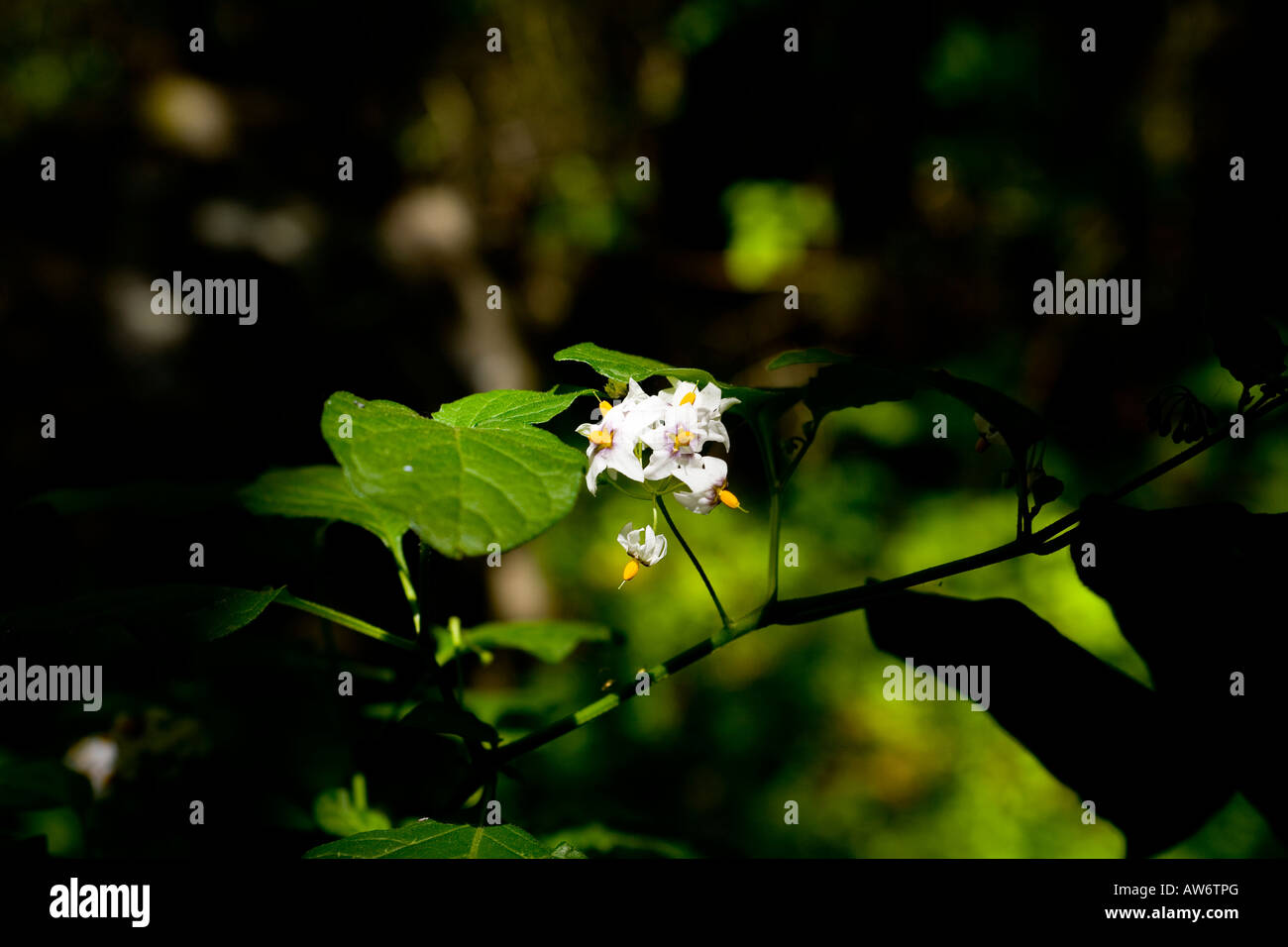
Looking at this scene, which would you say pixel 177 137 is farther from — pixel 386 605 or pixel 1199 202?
pixel 1199 202

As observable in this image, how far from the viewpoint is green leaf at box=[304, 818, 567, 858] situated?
625 millimetres

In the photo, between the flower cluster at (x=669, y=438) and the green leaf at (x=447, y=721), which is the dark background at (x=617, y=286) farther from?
the flower cluster at (x=669, y=438)

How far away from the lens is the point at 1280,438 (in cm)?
341

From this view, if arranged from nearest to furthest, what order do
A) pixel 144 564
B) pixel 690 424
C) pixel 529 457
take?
pixel 529 457 → pixel 690 424 → pixel 144 564

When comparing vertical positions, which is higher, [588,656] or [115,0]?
[115,0]

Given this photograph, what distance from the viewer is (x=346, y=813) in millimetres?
891

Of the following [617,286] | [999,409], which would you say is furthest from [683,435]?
[617,286]

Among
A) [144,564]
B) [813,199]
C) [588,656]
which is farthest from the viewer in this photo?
[813,199]

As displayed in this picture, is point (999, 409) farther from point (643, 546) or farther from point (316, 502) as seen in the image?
point (316, 502)

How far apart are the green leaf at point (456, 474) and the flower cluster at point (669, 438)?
4.0 inches

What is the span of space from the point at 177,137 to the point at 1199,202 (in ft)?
14.3
